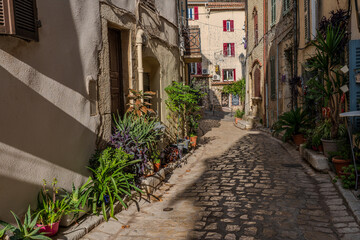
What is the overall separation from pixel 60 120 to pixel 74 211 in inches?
43.5

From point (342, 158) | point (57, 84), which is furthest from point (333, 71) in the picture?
point (57, 84)

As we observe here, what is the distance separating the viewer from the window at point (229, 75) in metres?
31.3

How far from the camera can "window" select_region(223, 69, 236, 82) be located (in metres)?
31.3

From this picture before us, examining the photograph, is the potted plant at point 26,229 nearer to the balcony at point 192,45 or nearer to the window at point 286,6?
the balcony at point 192,45

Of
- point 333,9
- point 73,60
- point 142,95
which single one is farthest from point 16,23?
point 333,9

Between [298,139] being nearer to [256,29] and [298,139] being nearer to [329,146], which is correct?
[329,146]

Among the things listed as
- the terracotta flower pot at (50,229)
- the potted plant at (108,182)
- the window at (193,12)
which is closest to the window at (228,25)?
the window at (193,12)

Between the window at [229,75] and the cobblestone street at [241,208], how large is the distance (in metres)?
24.2

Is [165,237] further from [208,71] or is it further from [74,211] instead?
[208,71]

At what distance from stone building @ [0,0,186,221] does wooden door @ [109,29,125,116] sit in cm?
2

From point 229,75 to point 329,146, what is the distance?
83.5 ft

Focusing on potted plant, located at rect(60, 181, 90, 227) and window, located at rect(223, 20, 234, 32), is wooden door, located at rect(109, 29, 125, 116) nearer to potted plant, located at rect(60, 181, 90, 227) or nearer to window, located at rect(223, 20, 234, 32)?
potted plant, located at rect(60, 181, 90, 227)

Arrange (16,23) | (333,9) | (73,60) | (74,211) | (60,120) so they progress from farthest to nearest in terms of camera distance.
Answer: (333,9), (73,60), (60,120), (74,211), (16,23)

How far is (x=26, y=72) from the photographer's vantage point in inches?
134
